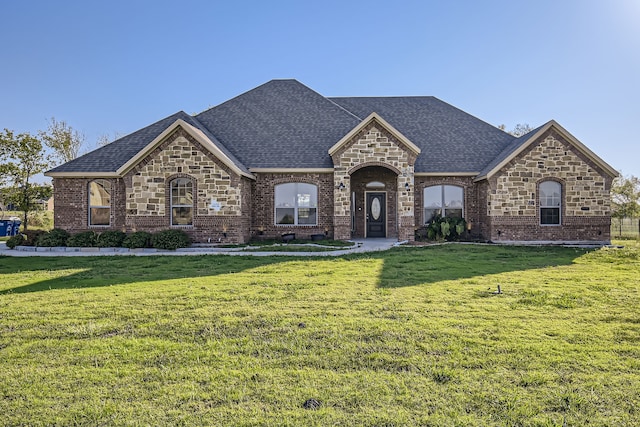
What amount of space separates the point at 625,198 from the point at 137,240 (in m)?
35.9

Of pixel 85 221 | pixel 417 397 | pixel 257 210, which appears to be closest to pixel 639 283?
pixel 417 397

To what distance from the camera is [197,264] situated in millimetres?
12023

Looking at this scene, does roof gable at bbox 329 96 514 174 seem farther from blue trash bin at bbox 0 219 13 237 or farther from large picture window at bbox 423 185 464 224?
blue trash bin at bbox 0 219 13 237

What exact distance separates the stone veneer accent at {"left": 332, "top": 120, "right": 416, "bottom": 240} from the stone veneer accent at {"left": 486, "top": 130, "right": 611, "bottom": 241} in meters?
3.94

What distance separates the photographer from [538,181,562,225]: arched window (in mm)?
18406

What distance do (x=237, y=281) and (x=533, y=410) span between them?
6.95 m

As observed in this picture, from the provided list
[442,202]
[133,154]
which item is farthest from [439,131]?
[133,154]

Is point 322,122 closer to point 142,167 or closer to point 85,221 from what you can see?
point 142,167

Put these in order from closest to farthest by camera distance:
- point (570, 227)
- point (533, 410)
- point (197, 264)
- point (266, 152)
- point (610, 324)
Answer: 1. point (533, 410)
2. point (610, 324)
3. point (197, 264)
4. point (570, 227)
5. point (266, 152)

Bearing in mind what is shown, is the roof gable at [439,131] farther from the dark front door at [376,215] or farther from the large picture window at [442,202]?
the dark front door at [376,215]

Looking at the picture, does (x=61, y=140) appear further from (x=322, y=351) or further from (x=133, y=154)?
(x=322, y=351)

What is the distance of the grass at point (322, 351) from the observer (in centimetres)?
339

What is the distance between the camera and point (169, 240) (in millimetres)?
15984

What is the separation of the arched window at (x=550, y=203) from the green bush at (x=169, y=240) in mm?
16479
